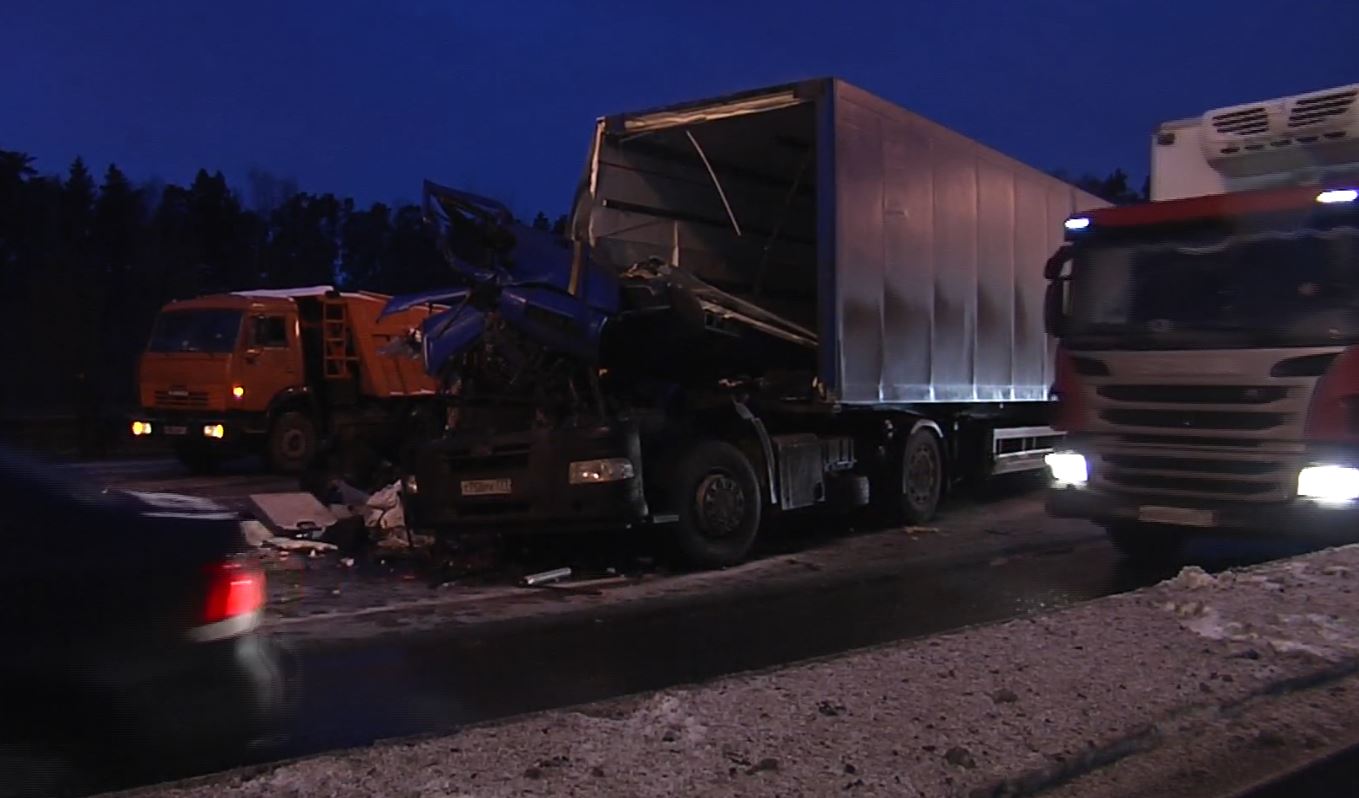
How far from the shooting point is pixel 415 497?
10422mm

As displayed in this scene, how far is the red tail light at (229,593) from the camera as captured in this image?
14.1 ft

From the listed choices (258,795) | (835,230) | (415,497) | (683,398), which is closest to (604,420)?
(683,398)

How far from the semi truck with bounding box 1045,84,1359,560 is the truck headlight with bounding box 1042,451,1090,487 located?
13 millimetres

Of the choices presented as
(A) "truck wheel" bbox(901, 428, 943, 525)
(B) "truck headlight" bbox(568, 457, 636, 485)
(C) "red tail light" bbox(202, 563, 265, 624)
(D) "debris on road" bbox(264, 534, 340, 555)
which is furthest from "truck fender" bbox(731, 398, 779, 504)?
(C) "red tail light" bbox(202, 563, 265, 624)

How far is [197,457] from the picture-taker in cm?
1919

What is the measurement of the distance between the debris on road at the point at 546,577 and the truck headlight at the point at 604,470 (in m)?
0.94

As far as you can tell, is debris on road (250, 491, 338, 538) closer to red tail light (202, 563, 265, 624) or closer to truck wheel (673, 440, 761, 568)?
truck wheel (673, 440, 761, 568)

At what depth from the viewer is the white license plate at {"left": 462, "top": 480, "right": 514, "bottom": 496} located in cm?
988

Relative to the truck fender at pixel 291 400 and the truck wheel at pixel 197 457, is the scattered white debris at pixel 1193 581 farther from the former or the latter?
the truck wheel at pixel 197 457

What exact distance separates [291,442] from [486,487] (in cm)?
1004

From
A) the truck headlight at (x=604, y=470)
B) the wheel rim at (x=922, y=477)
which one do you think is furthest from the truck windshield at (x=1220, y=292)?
the truck headlight at (x=604, y=470)

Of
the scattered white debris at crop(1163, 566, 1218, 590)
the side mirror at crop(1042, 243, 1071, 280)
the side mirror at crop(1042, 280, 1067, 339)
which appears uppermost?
the side mirror at crop(1042, 243, 1071, 280)

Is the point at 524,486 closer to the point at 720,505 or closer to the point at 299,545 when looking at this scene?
the point at 720,505

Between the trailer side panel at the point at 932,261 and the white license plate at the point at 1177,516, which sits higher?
the trailer side panel at the point at 932,261
